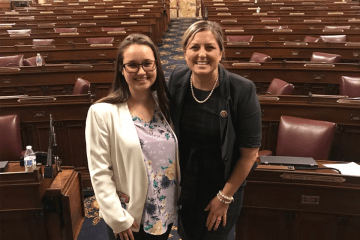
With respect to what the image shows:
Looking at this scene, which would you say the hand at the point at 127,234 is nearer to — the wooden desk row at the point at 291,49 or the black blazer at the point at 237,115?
the black blazer at the point at 237,115

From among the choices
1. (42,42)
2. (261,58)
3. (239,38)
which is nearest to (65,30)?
(42,42)

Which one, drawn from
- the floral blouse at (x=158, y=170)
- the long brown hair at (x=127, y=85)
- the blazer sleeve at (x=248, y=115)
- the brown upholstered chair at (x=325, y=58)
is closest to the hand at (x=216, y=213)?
the floral blouse at (x=158, y=170)

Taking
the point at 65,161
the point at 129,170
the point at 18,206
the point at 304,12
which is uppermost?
the point at 304,12

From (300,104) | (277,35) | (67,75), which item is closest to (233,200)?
(300,104)

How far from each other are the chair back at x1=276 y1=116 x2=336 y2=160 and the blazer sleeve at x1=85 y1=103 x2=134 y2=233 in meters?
1.49

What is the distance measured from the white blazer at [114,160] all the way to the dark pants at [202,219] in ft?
0.78

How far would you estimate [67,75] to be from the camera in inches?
152

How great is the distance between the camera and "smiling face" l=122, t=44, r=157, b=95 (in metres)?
1.28

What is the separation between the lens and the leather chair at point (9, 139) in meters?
2.58

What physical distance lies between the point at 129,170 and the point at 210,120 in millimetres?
353

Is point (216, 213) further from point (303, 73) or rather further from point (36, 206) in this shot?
point (303, 73)

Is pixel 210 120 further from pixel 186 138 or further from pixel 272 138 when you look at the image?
pixel 272 138

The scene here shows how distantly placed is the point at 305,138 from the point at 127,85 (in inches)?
59.0

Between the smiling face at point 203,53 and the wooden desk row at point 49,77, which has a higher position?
the smiling face at point 203,53
